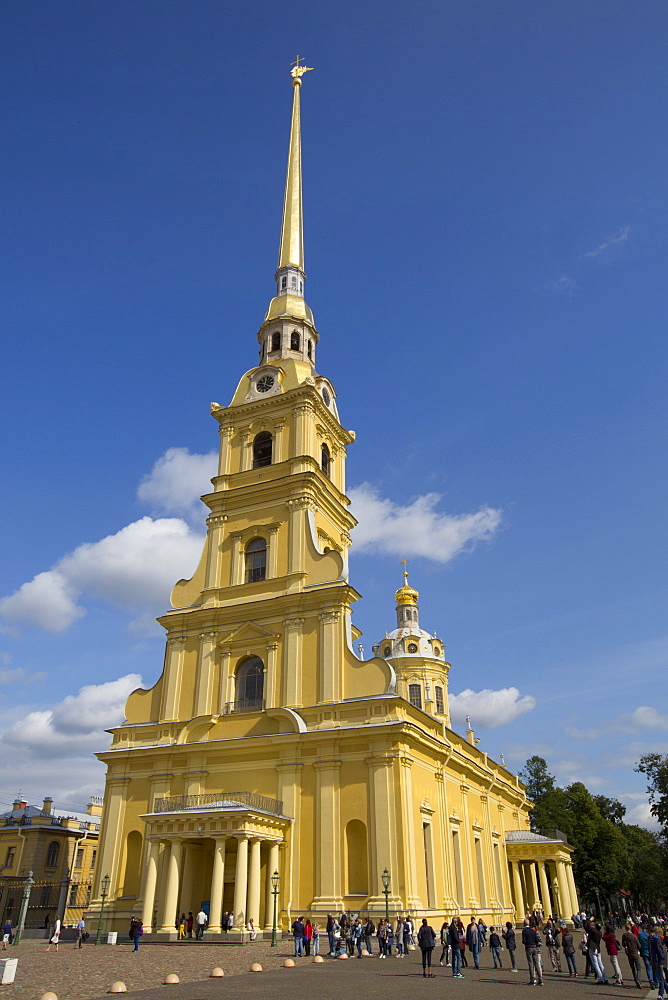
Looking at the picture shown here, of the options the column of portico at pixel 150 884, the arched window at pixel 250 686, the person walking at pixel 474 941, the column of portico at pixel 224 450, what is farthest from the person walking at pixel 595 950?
the column of portico at pixel 224 450

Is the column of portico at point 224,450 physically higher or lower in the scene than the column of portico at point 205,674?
higher

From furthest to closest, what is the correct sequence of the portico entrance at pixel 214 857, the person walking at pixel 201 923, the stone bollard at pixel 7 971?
the portico entrance at pixel 214 857 < the person walking at pixel 201 923 < the stone bollard at pixel 7 971

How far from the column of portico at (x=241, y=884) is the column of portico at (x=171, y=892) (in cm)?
254

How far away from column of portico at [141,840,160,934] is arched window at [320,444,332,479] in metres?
20.0

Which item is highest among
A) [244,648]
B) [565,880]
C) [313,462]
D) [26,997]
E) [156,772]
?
[313,462]

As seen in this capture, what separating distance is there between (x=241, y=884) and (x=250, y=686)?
30.0ft

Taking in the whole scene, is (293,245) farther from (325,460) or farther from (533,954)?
(533,954)

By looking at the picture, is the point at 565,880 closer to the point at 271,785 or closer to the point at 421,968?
the point at 271,785

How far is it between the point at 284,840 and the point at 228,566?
1309 centimetres

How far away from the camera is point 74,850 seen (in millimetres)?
61562

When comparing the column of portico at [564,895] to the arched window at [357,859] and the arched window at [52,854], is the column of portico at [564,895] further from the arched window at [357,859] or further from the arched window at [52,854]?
the arched window at [52,854]

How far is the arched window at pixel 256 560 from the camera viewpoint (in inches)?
1432

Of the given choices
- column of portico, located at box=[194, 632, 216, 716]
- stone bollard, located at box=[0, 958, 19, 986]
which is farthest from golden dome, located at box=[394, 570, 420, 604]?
stone bollard, located at box=[0, 958, 19, 986]

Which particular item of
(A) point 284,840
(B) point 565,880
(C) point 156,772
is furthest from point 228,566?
(B) point 565,880
